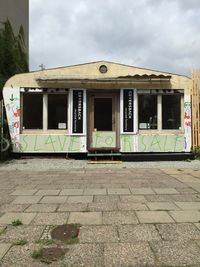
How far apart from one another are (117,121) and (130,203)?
8.05 m

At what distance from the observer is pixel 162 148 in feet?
46.9

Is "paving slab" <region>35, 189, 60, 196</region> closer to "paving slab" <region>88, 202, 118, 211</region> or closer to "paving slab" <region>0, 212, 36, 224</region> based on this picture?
"paving slab" <region>88, 202, 118, 211</region>

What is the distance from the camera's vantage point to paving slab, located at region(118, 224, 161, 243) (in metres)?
4.79

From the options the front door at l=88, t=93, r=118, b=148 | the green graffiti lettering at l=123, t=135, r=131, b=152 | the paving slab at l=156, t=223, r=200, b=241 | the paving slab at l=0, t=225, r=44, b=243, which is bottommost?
the paving slab at l=0, t=225, r=44, b=243

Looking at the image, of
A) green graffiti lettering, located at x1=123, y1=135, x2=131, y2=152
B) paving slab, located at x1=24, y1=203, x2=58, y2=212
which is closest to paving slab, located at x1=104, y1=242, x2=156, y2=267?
paving slab, located at x1=24, y1=203, x2=58, y2=212

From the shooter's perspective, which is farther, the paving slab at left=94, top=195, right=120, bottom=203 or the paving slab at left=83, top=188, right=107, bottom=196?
the paving slab at left=83, top=188, right=107, bottom=196

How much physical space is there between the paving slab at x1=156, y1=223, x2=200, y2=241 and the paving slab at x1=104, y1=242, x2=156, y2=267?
1.58 ft

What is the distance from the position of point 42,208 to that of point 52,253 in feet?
7.04

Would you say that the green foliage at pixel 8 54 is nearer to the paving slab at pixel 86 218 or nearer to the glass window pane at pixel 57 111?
the glass window pane at pixel 57 111

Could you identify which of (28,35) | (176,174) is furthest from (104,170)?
(28,35)

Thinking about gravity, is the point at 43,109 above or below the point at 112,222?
above

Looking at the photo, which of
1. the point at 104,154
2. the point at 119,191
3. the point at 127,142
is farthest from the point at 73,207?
the point at 127,142

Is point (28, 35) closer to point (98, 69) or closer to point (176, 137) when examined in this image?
point (98, 69)

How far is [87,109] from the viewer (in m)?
14.4
